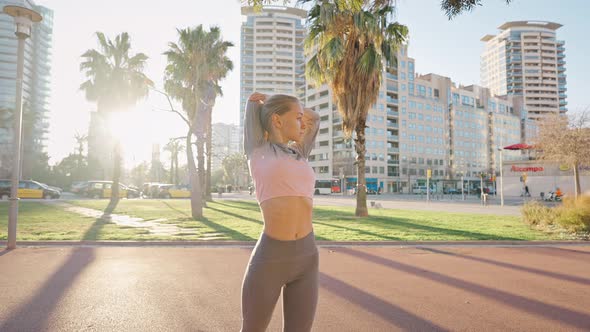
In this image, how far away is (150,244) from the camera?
8617mm

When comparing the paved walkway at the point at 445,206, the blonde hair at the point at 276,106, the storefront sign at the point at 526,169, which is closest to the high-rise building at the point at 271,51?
the storefront sign at the point at 526,169

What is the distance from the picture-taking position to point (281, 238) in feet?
6.39

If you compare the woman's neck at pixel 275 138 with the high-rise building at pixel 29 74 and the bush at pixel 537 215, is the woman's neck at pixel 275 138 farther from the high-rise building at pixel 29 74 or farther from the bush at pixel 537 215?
the high-rise building at pixel 29 74

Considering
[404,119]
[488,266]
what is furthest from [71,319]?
[404,119]

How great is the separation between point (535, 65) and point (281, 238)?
158m

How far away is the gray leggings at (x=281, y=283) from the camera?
1905 millimetres

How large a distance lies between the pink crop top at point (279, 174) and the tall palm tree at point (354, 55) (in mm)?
13325

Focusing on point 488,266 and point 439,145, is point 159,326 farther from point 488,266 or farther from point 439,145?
point 439,145

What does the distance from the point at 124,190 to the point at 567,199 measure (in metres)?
34.6

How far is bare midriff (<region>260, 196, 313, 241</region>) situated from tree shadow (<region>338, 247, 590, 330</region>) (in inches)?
141

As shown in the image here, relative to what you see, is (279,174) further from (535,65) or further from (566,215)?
(535,65)

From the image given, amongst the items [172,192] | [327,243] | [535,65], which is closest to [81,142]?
[172,192]

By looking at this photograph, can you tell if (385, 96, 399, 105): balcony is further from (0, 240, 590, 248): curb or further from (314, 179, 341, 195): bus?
(0, 240, 590, 248): curb

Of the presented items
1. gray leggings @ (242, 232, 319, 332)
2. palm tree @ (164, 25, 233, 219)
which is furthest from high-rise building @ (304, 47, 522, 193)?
gray leggings @ (242, 232, 319, 332)
